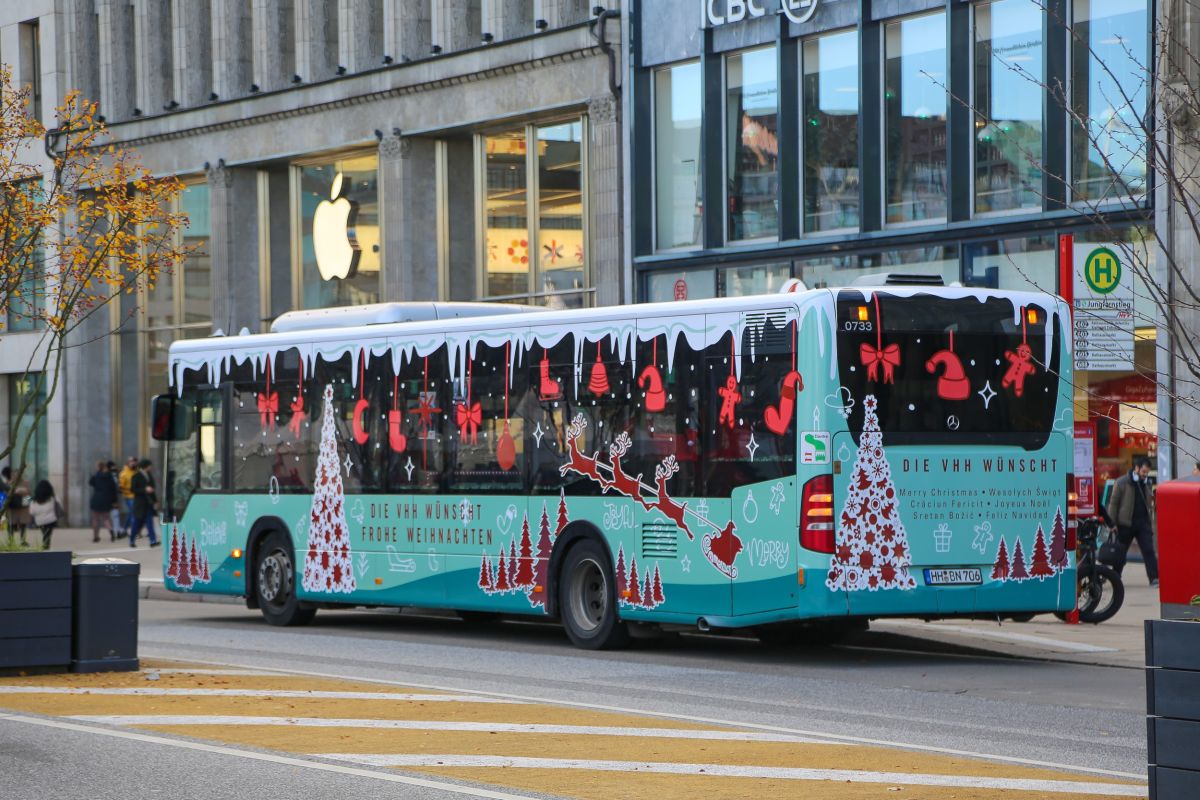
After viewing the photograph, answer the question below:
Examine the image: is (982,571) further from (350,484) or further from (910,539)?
(350,484)

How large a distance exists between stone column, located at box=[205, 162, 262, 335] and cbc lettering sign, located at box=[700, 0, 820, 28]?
1343 cm

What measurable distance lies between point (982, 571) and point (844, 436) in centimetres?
166

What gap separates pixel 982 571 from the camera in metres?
15.8

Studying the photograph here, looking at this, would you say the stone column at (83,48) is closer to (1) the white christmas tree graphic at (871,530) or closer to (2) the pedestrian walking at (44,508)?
(2) the pedestrian walking at (44,508)

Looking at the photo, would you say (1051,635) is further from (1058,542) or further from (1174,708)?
(1174,708)

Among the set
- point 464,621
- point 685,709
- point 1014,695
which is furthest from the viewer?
point 464,621

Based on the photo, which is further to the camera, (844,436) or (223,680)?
(844,436)

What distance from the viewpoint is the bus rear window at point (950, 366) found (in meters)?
15.5

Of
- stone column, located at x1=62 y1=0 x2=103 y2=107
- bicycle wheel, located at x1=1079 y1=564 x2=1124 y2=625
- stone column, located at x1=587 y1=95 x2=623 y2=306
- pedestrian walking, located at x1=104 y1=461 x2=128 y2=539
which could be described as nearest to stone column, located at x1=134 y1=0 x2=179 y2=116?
stone column, located at x1=62 y1=0 x2=103 y2=107

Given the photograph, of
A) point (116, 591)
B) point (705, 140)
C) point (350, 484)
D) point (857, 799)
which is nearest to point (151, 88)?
point (705, 140)

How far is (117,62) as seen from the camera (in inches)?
1751

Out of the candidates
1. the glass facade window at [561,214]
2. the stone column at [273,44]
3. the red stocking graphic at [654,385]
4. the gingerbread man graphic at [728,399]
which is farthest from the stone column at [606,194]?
the gingerbread man graphic at [728,399]

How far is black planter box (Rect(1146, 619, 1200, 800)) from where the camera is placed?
7.26m

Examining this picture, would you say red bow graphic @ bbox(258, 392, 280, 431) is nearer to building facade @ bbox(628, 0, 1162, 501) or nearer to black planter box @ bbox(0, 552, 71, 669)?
black planter box @ bbox(0, 552, 71, 669)
